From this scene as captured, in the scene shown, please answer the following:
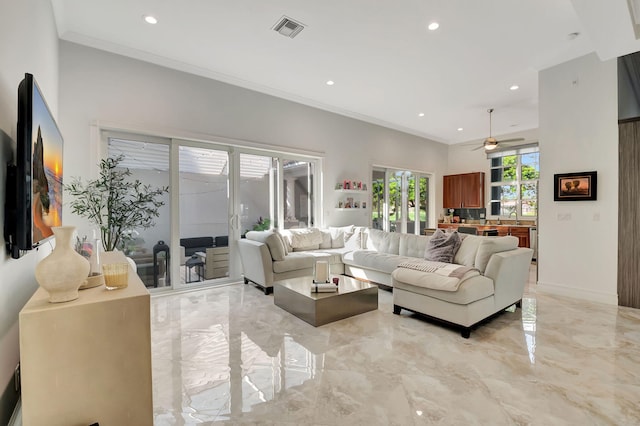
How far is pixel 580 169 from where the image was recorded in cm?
399

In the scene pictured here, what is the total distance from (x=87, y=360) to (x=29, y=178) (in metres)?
0.91

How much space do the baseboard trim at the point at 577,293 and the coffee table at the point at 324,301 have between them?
2.67 metres

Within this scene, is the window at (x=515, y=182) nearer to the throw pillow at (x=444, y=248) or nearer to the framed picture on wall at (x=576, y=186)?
the framed picture on wall at (x=576, y=186)

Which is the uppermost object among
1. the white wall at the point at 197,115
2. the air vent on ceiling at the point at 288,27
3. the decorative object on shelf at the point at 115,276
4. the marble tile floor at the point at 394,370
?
the air vent on ceiling at the point at 288,27

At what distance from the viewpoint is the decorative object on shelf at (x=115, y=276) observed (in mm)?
1457

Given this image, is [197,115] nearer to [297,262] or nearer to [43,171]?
[297,262]

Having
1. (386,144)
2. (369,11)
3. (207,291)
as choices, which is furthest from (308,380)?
(386,144)

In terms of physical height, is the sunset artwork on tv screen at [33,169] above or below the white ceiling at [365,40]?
below

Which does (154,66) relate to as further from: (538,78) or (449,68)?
(538,78)

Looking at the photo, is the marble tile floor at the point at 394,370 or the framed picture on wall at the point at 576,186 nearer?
the marble tile floor at the point at 394,370

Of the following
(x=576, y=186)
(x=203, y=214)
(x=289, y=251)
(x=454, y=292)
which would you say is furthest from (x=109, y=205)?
(x=576, y=186)

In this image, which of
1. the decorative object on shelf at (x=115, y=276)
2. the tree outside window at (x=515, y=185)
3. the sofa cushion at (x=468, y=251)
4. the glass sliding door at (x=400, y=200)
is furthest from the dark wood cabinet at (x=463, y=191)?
the decorative object on shelf at (x=115, y=276)

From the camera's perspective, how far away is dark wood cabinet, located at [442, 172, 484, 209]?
7.97 metres

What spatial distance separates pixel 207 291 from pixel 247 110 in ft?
9.55
